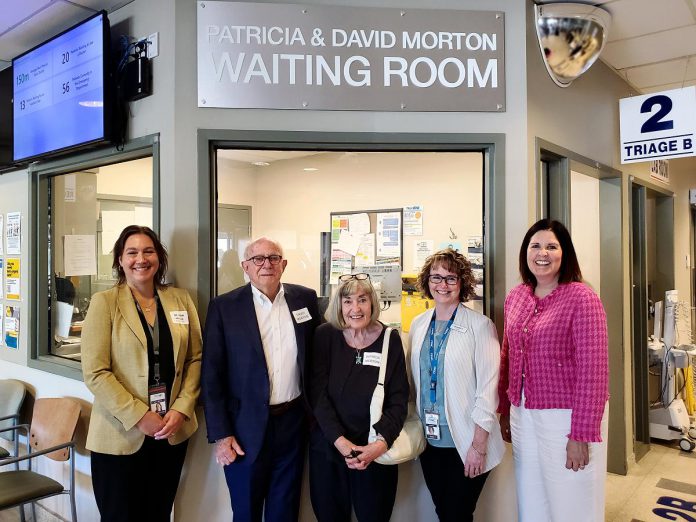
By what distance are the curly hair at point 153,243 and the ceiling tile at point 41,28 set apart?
1.40m

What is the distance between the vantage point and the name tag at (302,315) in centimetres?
215

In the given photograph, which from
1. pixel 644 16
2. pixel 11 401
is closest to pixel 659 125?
pixel 644 16

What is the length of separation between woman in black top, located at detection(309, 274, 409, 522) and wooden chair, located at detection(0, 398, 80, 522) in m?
1.35

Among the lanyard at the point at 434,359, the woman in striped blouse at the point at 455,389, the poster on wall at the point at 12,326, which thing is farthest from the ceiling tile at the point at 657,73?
the poster on wall at the point at 12,326

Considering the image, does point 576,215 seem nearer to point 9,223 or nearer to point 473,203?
point 473,203

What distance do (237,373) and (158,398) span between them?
34 cm

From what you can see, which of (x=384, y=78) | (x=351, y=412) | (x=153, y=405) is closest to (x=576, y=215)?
(x=384, y=78)

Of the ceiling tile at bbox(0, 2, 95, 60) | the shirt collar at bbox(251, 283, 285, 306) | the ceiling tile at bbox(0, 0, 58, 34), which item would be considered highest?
the ceiling tile at bbox(0, 2, 95, 60)

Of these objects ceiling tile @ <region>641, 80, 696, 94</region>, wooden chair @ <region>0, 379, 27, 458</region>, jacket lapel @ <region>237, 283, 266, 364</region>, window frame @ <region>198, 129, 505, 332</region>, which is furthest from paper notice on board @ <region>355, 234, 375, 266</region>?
ceiling tile @ <region>641, 80, 696, 94</region>

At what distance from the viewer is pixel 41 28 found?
2871 millimetres

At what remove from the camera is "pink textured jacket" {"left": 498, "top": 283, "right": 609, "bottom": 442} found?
70.2 inches

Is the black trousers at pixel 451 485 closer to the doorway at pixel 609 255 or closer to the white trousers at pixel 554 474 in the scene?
the white trousers at pixel 554 474

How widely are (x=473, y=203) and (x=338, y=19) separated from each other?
3.58 ft

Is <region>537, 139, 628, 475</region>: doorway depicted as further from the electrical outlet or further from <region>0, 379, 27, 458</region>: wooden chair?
<region>0, 379, 27, 458</region>: wooden chair
